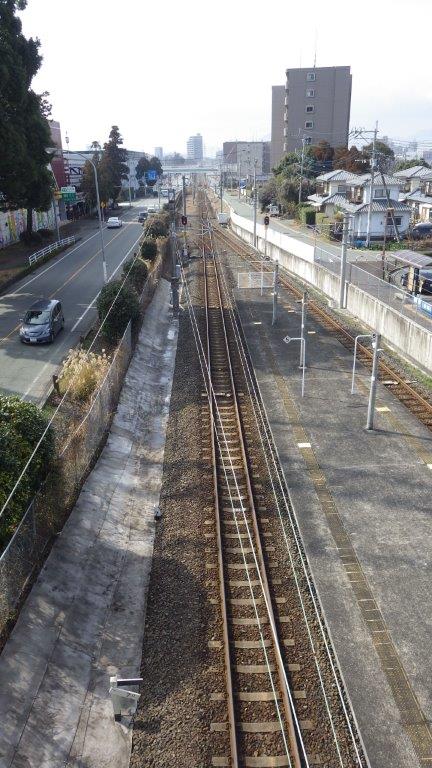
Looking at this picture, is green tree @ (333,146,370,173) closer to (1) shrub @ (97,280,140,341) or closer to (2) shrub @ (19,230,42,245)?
(2) shrub @ (19,230,42,245)

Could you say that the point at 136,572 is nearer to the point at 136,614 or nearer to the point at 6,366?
the point at 136,614

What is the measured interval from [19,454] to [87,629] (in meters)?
3.17

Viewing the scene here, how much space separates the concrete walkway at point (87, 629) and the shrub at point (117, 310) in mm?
7626

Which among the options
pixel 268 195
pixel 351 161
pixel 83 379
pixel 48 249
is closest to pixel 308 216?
pixel 351 161

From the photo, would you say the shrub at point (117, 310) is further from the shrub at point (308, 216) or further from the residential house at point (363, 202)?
the shrub at point (308, 216)

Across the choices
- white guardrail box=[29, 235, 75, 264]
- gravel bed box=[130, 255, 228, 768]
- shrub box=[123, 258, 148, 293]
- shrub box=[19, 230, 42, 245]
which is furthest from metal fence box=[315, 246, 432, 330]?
shrub box=[19, 230, 42, 245]

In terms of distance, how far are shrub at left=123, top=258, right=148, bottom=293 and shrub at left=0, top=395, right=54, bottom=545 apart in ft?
59.5

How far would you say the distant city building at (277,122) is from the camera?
101562mm

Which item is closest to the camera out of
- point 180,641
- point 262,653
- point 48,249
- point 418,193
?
point 262,653

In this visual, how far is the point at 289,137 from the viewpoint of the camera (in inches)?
3676

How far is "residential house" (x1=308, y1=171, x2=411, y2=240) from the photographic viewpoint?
46.7 m

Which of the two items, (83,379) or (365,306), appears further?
(365,306)

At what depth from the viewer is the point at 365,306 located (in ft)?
87.5

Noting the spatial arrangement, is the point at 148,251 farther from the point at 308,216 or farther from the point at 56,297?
the point at 308,216
